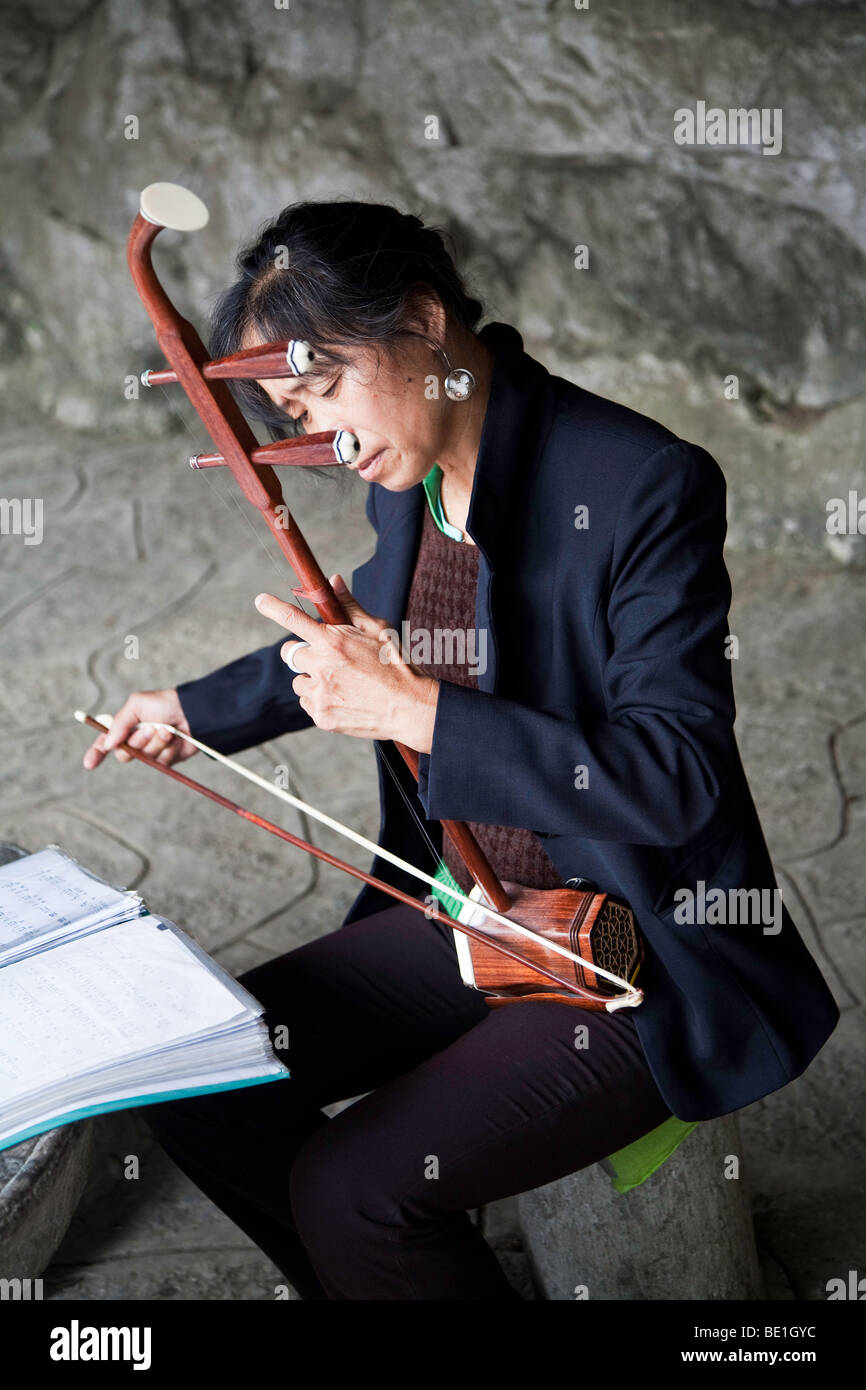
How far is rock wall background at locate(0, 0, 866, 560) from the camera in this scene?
15.4ft

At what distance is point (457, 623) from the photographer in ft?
6.12

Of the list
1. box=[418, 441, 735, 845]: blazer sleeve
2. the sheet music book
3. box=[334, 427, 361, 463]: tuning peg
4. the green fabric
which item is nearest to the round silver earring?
box=[418, 441, 735, 845]: blazer sleeve

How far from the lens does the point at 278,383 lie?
156 cm

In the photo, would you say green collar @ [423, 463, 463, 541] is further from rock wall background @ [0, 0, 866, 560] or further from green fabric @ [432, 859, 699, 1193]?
rock wall background @ [0, 0, 866, 560]

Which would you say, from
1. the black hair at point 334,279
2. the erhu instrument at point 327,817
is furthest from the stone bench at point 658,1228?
the black hair at point 334,279

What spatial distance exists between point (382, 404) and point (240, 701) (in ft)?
1.97

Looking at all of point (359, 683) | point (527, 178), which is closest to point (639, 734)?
point (359, 683)

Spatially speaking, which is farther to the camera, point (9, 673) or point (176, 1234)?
point (9, 673)

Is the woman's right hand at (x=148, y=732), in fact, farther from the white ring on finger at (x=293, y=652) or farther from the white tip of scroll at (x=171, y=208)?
the white tip of scroll at (x=171, y=208)

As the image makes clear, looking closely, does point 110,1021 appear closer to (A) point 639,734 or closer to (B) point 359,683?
(B) point 359,683

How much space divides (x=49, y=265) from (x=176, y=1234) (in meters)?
5.10

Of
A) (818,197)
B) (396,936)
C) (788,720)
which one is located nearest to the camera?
(396,936)
